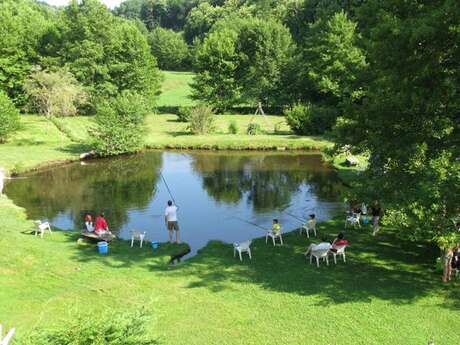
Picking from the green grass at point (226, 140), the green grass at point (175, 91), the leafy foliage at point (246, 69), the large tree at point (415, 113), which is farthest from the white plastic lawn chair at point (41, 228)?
the green grass at point (175, 91)

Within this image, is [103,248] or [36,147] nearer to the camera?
[103,248]

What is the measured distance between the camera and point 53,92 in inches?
2255

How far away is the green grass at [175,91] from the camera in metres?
85.9

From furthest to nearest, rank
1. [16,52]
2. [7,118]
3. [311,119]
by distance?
[16,52], [311,119], [7,118]

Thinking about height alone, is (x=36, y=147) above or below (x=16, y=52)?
below

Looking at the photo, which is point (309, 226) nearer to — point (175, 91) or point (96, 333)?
point (96, 333)

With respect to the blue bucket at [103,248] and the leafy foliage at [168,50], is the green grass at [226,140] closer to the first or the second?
the blue bucket at [103,248]

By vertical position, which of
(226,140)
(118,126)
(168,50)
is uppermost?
(168,50)

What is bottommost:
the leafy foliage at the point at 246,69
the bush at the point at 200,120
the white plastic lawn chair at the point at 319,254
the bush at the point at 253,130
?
the white plastic lawn chair at the point at 319,254

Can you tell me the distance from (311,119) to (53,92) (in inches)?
1232

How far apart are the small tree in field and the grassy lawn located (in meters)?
39.1

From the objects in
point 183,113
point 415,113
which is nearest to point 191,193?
point 415,113

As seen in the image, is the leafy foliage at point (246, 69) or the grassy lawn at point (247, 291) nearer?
the grassy lawn at point (247, 291)

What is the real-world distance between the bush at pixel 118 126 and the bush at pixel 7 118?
27.6ft
